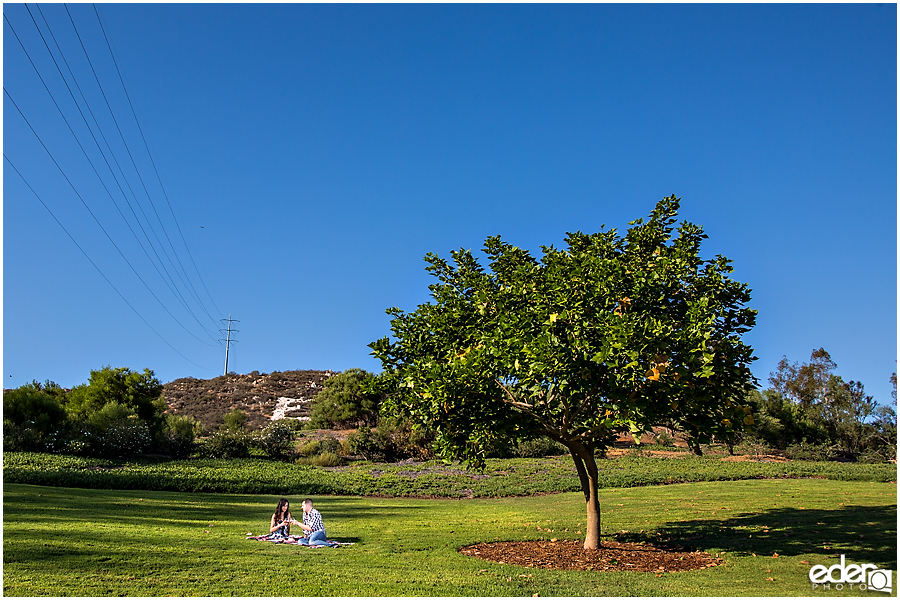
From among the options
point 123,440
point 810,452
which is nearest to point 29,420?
point 123,440

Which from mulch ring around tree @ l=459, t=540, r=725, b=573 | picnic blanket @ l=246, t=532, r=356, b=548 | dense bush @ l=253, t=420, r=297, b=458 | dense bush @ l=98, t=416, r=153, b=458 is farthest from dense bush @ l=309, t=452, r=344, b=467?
mulch ring around tree @ l=459, t=540, r=725, b=573

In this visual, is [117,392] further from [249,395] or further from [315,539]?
[315,539]

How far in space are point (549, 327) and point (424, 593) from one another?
4.22m

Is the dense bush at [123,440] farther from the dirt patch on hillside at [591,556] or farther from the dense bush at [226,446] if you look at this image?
the dirt patch on hillside at [591,556]

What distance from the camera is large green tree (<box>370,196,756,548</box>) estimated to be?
934 cm

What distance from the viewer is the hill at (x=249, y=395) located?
69938mm

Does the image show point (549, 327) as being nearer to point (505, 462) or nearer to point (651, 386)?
point (651, 386)

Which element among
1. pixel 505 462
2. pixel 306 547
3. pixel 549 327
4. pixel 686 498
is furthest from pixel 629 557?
pixel 505 462

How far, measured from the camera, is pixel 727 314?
35.2ft

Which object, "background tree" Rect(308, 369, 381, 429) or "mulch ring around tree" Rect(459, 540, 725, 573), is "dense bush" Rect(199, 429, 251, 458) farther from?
"mulch ring around tree" Rect(459, 540, 725, 573)

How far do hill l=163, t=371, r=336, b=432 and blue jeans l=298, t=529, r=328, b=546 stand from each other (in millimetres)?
50416

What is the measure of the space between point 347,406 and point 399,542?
3889cm

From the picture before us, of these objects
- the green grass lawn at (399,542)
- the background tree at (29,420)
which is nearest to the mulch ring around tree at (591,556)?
the green grass lawn at (399,542)

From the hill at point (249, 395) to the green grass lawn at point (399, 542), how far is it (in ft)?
145
